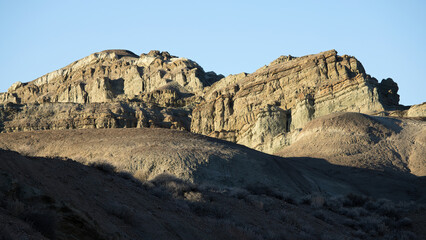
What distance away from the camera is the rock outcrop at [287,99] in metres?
63.7

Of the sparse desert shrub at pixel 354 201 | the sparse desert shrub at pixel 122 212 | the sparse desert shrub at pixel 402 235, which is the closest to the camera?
the sparse desert shrub at pixel 122 212

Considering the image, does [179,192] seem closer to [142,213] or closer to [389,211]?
[142,213]

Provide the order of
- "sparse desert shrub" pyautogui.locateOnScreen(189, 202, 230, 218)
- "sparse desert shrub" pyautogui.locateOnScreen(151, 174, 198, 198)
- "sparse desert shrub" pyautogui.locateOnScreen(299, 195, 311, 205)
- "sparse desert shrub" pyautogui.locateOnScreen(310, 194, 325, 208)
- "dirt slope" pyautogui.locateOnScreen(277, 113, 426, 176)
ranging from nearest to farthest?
"sparse desert shrub" pyautogui.locateOnScreen(189, 202, 230, 218)
"sparse desert shrub" pyautogui.locateOnScreen(151, 174, 198, 198)
"sparse desert shrub" pyautogui.locateOnScreen(310, 194, 325, 208)
"sparse desert shrub" pyautogui.locateOnScreen(299, 195, 311, 205)
"dirt slope" pyautogui.locateOnScreen(277, 113, 426, 176)

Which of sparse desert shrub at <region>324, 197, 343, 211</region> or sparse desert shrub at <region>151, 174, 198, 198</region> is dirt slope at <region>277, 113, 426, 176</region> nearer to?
sparse desert shrub at <region>324, 197, 343, 211</region>

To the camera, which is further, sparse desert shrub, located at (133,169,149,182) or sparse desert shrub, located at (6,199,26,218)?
sparse desert shrub, located at (133,169,149,182)

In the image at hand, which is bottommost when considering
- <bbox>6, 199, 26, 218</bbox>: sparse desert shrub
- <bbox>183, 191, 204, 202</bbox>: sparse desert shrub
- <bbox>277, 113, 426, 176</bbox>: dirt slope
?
<bbox>183, 191, 204, 202</bbox>: sparse desert shrub

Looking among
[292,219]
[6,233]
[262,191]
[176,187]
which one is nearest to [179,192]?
[176,187]

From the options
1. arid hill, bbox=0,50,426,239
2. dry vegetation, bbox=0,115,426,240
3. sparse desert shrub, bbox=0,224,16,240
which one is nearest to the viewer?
sparse desert shrub, bbox=0,224,16,240

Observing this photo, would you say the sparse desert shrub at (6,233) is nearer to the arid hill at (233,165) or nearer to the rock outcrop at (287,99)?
the arid hill at (233,165)

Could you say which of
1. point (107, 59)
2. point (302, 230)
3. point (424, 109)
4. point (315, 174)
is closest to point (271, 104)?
point (424, 109)

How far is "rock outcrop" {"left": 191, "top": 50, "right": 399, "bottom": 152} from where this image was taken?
2509 inches

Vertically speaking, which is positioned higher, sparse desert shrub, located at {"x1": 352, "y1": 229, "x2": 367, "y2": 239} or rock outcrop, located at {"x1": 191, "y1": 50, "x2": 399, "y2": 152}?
rock outcrop, located at {"x1": 191, "y1": 50, "x2": 399, "y2": 152}

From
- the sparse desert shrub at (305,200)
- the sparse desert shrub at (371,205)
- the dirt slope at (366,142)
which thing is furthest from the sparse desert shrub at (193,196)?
the dirt slope at (366,142)

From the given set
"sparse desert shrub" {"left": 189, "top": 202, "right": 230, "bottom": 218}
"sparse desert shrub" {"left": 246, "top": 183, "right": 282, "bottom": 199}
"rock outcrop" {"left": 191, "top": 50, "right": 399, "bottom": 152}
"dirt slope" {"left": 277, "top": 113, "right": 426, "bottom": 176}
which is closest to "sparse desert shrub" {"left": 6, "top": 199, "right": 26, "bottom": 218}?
"sparse desert shrub" {"left": 189, "top": 202, "right": 230, "bottom": 218}
